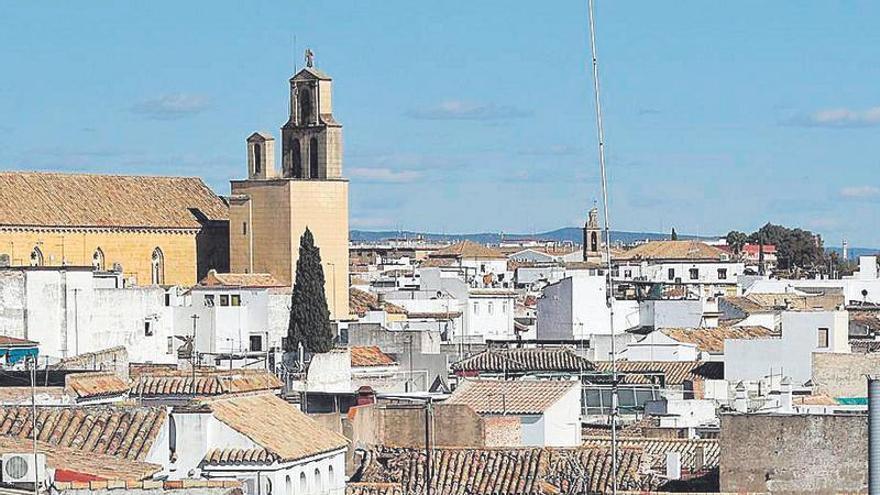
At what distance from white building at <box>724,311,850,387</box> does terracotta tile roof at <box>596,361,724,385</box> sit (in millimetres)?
255

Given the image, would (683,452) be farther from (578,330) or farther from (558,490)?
(578,330)

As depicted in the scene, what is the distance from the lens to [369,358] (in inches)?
1561

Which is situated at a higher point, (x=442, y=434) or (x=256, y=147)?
(x=256, y=147)

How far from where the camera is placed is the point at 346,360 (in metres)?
34.3

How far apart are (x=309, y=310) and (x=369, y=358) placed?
17.6 meters

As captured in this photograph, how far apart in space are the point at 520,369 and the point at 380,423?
39.3 feet

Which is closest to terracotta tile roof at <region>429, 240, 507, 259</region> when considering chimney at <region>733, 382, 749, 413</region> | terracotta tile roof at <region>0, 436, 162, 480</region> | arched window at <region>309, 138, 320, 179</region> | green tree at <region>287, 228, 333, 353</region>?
arched window at <region>309, 138, 320, 179</region>

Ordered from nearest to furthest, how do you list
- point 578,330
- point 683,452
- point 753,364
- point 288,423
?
point 288,423 → point 683,452 → point 753,364 → point 578,330

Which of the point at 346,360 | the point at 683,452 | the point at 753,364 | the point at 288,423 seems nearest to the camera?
the point at 288,423

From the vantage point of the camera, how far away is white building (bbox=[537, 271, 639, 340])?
2203 inches

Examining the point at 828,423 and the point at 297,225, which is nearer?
the point at 828,423

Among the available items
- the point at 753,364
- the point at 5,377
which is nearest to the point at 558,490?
the point at 5,377

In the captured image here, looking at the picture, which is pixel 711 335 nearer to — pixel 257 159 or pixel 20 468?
pixel 20 468

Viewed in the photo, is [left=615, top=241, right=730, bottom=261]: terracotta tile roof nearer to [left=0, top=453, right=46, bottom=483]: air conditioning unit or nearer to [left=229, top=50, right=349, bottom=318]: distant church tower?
[left=229, top=50, right=349, bottom=318]: distant church tower
